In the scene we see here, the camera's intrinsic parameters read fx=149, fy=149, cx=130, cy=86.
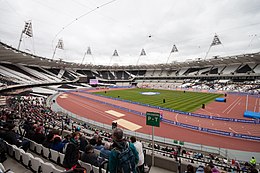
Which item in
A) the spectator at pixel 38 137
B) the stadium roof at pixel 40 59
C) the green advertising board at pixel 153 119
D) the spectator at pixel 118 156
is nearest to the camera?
the spectator at pixel 118 156

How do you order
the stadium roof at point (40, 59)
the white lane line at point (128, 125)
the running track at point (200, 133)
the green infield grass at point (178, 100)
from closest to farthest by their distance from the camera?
1. the running track at point (200, 133)
2. the white lane line at point (128, 125)
3. the green infield grass at point (178, 100)
4. the stadium roof at point (40, 59)

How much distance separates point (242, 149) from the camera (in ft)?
42.5

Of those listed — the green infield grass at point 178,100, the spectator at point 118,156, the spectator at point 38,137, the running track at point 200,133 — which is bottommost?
the running track at point 200,133

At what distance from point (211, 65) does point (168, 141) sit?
7307 cm

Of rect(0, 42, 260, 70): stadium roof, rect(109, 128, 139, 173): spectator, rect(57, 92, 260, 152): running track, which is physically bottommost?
rect(57, 92, 260, 152): running track

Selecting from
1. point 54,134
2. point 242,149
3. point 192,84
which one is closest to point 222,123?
point 242,149

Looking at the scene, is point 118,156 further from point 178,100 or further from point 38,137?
point 178,100

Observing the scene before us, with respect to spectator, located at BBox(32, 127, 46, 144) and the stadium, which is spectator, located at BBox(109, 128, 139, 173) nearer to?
the stadium

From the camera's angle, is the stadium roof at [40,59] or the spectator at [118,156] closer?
the spectator at [118,156]

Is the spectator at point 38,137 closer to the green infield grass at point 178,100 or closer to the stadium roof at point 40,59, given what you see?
the green infield grass at point 178,100

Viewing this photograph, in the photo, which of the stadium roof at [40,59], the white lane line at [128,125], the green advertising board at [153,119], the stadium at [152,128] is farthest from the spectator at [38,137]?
the stadium roof at [40,59]

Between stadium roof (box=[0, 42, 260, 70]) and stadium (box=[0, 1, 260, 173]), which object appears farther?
stadium roof (box=[0, 42, 260, 70])

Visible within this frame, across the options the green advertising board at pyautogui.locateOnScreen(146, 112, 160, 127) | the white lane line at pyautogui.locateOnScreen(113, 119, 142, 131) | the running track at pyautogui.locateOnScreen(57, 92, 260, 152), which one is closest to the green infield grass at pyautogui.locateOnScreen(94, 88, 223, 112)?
the running track at pyautogui.locateOnScreen(57, 92, 260, 152)

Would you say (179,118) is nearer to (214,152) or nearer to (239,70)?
(214,152)
